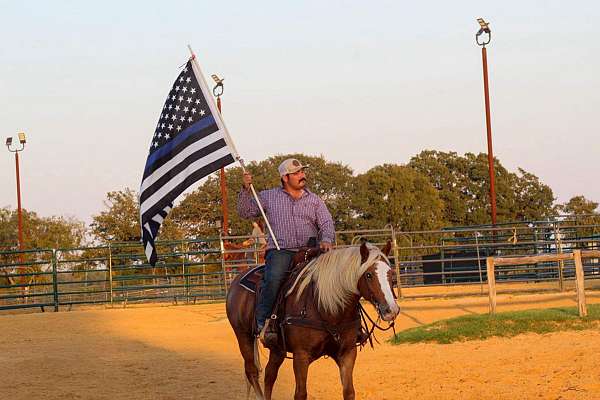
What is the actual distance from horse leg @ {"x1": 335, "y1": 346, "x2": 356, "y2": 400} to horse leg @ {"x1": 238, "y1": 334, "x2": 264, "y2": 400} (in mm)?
1405

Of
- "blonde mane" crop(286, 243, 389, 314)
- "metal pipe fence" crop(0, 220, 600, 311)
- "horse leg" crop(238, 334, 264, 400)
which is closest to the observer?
"blonde mane" crop(286, 243, 389, 314)

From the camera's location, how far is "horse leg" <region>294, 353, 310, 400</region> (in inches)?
277

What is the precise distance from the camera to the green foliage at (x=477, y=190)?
204ft

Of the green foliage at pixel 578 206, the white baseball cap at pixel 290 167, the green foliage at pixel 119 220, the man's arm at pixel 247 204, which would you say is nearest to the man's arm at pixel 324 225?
the white baseball cap at pixel 290 167

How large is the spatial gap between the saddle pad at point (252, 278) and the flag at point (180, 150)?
986mm

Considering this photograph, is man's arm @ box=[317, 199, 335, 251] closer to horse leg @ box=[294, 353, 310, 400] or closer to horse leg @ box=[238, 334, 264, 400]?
horse leg @ box=[294, 353, 310, 400]

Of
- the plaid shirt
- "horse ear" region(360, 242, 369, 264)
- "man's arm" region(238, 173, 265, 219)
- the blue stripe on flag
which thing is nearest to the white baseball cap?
the plaid shirt

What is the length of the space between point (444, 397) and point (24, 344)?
31.9ft

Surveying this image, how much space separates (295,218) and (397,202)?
52305 millimetres

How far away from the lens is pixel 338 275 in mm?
7078

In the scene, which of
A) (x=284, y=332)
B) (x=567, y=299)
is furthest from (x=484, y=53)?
(x=284, y=332)

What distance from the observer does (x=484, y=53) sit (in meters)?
27.9

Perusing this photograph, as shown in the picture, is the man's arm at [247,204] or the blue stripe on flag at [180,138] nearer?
the man's arm at [247,204]

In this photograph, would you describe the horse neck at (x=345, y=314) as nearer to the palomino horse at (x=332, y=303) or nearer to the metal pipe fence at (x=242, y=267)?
the palomino horse at (x=332, y=303)
